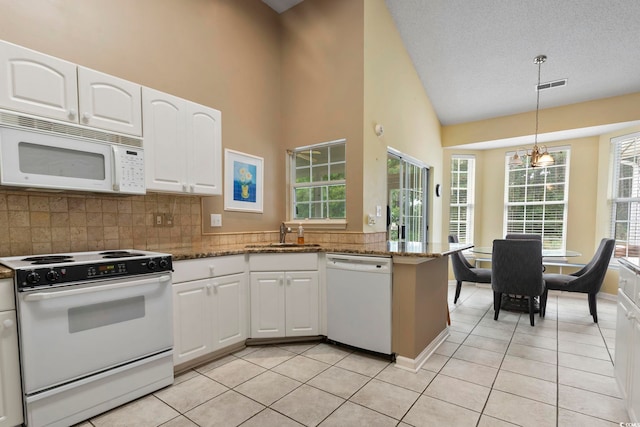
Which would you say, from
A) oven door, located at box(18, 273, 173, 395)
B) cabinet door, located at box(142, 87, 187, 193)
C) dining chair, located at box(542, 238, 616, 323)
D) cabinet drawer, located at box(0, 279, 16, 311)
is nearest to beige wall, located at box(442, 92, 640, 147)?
dining chair, located at box(542, 238, 616, 323)

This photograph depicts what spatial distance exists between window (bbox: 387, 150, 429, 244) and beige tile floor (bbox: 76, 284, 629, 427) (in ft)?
5.32

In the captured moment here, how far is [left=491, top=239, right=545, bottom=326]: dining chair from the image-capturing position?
3.31 meters

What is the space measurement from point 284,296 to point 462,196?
173 inches

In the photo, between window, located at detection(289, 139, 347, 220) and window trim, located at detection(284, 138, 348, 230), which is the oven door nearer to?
window trim, located at detection(284, 138, 348, 230)

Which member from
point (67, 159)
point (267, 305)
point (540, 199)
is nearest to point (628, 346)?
point (267, 305)

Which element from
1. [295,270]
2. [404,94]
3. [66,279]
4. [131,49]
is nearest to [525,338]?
[295,270]

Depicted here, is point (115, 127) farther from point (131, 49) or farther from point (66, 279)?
point (66, 279)

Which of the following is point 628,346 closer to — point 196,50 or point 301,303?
point 301,303

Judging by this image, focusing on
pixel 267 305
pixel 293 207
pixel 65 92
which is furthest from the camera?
pixel 293 207

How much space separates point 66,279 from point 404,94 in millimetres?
3950

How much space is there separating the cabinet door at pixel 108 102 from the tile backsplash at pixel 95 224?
1.85ft

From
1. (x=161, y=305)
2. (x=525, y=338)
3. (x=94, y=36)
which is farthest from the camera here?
(x=525, y=338)

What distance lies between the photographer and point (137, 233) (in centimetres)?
248

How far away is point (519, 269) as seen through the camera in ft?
11.1
